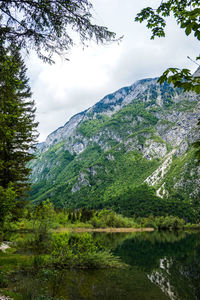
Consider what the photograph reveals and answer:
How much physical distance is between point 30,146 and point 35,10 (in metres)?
18.0

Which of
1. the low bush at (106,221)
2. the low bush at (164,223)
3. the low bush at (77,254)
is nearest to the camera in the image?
the low bush at (77,254)

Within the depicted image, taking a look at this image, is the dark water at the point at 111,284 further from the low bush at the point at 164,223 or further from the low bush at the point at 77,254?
the low bush at the point at 164,223

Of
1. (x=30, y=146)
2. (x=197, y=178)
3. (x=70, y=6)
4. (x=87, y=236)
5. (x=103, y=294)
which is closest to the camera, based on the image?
(x=70, y=6)

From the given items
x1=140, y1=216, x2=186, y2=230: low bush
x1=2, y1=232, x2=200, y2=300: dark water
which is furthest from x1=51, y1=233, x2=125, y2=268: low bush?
x1=140, y1=216, x2=186, y2=230: low bush

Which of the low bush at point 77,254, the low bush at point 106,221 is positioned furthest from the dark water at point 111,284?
the low bush at point 106,221

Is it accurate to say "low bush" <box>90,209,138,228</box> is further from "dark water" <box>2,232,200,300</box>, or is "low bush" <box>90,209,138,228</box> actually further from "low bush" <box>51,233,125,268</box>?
"low bush" <box>51,233,125,268</box>

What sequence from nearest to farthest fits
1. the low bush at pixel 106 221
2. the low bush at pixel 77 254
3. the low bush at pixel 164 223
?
the low bush at pixel 77 254
the low bush at pixel 106 221
the low bush at pixel 164 223

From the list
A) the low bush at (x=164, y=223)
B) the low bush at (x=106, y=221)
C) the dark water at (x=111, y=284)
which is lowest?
the low bush at (x=164, y=223)

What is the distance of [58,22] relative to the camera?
715 centimetres

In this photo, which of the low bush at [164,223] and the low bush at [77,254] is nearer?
the low bush at [77,254]

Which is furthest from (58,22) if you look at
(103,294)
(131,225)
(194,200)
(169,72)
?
(194,200)

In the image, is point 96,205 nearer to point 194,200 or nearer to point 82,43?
point 194,200

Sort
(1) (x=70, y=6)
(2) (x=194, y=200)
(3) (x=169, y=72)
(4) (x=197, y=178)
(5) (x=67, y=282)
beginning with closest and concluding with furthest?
1. (3) (x=169, y=72)
2. (1) (x=70, y=6)
3. (5) (x=67, y=282)
4. (2) (x=194, y=200)
5. (4) (x=197, y=178)

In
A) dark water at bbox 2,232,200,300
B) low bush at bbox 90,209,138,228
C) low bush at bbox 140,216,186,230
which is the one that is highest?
dark water at bbox 2,232,200,300
